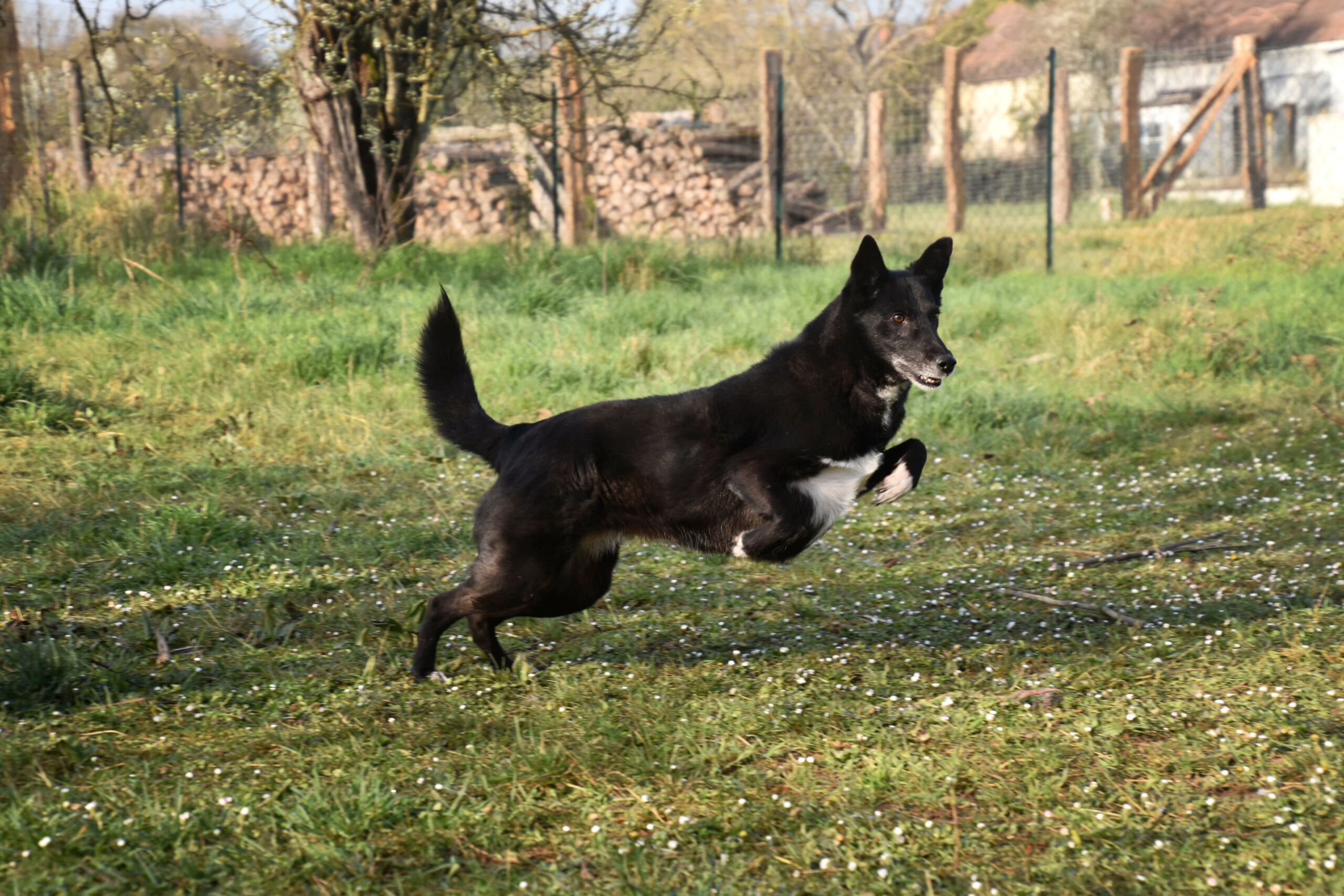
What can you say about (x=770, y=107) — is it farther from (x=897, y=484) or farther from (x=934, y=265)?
(x=897, y=484)

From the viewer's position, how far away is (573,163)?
15297 mm

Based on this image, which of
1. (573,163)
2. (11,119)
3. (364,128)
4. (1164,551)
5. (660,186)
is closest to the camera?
(1164,551)

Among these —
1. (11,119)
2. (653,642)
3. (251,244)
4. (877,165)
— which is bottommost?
(653,642)

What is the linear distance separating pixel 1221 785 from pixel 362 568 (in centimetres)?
334

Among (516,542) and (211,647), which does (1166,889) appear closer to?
(516,542)

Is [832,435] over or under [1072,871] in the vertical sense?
over

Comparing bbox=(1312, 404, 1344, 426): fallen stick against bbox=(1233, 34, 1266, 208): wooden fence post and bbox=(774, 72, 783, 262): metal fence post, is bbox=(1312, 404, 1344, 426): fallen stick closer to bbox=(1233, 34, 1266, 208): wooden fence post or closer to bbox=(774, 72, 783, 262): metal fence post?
bbox=(774, 72, 783, 262): metal fence post

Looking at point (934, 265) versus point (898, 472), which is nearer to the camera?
point (898, 472)

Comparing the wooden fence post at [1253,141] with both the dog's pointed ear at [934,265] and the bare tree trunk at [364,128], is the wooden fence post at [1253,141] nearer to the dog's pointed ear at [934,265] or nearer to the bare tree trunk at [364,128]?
the bare tree trunk at [364,128]

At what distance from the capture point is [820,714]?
3205mm

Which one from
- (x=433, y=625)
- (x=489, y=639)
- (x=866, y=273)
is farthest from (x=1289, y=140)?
(x=433, y=625)

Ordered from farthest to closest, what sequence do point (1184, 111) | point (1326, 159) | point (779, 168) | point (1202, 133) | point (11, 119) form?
point (1184, 111), point (1326, 159), point (1202, 133), point (779, 168), point (11, 119)

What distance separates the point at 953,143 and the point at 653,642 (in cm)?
1381

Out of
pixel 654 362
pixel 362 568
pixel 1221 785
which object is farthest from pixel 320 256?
pixel 1221 785
